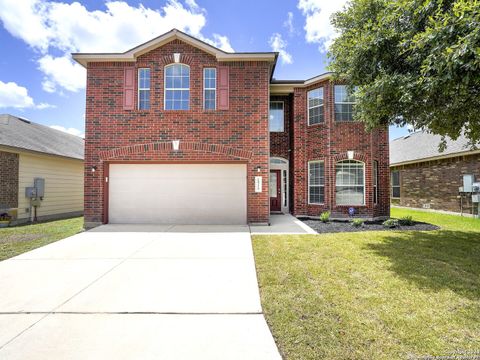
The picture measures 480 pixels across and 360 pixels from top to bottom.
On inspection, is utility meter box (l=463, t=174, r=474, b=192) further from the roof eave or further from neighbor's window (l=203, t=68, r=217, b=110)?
neighbor's window (l=203, t=68, r=217, b=110)

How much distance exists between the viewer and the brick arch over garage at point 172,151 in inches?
384

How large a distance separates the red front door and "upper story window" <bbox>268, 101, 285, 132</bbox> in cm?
216

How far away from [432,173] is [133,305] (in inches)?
674

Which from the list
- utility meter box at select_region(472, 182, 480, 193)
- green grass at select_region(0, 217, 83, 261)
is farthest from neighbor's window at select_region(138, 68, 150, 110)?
utility meter box at select_region(472, 182, 480, 193)

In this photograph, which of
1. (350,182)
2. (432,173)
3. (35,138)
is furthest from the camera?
(432,173)

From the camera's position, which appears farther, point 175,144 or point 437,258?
point 175,144

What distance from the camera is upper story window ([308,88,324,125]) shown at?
11.8 m

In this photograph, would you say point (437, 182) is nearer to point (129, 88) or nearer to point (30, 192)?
point (129, 88)

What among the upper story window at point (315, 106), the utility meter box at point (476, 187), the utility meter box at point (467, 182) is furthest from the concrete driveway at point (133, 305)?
the utility meter box at point (467, 182)

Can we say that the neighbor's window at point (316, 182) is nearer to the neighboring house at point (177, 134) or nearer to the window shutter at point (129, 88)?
the neighboring house at point (177, 134)

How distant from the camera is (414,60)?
574cm

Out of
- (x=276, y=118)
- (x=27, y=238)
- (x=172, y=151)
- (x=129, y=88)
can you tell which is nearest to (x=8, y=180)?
(x=27, y=238)

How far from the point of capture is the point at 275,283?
171 inches

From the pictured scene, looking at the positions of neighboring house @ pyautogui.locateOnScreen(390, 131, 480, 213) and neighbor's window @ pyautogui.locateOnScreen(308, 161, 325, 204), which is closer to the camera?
neighbor's window @ pyautogui.locateOnScreen(308, 161, 325, 204)
